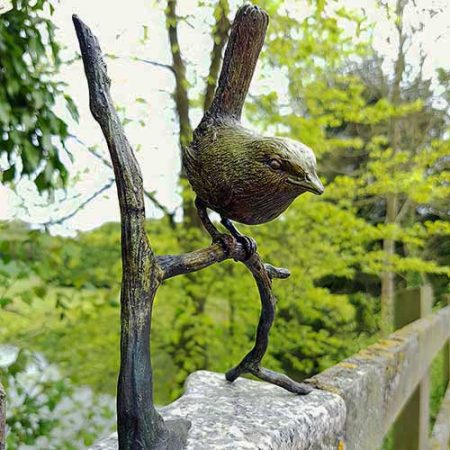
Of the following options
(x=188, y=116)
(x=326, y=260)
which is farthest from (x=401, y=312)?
(x=188, y=116)

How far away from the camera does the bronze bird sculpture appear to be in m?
0.39

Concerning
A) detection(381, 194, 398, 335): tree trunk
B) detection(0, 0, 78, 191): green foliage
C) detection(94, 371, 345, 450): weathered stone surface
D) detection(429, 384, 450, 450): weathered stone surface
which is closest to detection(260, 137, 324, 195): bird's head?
detection(94, 371, 345, 450): weathered stone surface

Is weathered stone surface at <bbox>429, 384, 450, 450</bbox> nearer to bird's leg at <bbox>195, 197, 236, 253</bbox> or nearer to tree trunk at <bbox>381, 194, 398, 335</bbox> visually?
tree trunk at <bbox>381, 194, 398, 335</bbox>

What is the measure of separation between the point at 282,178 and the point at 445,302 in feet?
5.69

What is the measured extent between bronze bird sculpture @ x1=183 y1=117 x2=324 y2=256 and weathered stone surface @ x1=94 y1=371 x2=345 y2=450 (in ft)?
0.52

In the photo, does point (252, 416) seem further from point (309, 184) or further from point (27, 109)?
point (27, 109)

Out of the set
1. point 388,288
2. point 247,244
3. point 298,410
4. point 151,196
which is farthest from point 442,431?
point 247,244

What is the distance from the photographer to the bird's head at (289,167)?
1.27ft

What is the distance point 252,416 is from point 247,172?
224mm

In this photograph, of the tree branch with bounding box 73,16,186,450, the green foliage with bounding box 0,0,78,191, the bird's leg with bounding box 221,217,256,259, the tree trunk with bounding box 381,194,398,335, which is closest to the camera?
the tree branch with bounding box 73,16,186,450

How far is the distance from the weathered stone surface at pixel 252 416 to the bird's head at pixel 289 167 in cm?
20

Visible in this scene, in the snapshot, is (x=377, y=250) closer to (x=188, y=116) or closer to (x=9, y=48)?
(x=188, y=116)

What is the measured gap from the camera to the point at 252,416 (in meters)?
0.47

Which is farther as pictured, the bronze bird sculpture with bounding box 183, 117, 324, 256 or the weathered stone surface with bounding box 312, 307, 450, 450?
the weathered stone surface with bounding box 312, 307, 450, 450
